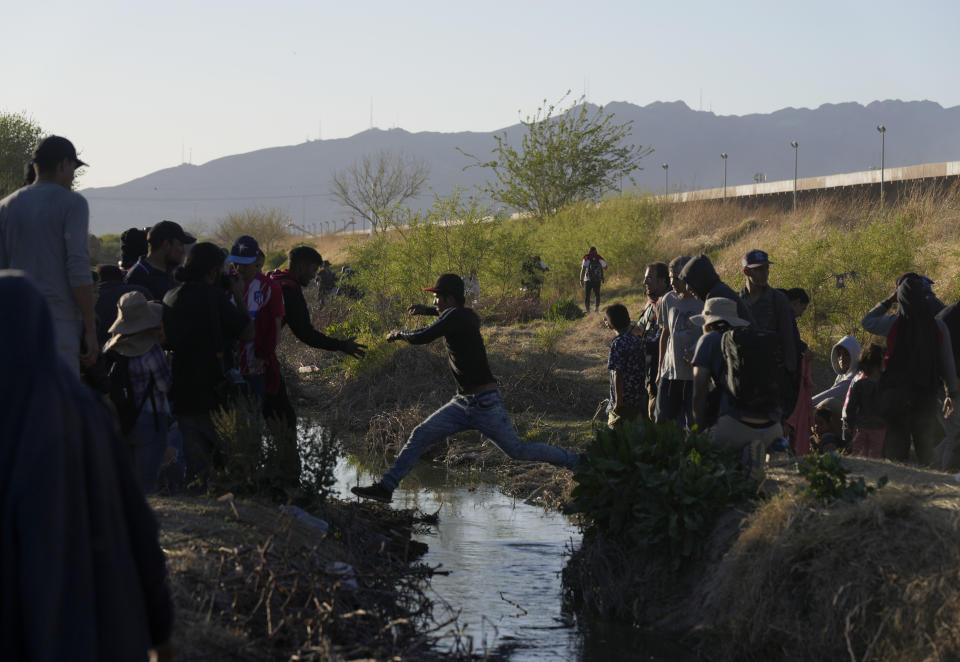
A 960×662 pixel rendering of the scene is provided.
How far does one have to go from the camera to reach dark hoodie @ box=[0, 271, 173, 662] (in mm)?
2371

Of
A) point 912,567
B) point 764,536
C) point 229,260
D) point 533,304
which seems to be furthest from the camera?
point 533,304

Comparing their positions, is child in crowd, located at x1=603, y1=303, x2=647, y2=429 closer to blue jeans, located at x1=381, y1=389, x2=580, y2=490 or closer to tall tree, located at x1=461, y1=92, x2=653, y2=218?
blue jeans, located at x1=381, y1=389, x2=580, y2=490

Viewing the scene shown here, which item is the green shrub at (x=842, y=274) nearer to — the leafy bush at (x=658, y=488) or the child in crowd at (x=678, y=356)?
the child in crowd at (x=678, y=356)

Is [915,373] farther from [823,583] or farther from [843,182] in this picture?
[843,182]

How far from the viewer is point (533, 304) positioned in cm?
2908

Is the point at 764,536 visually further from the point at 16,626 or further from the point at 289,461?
the point at 16,626

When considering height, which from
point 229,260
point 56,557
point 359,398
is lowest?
point 359,398

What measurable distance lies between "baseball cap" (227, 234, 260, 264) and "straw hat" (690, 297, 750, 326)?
3332 millimetres

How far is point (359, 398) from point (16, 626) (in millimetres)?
14932

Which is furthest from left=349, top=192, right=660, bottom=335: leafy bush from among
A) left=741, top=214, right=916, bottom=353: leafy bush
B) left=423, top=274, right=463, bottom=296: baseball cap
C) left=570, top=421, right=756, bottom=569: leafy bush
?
left=570, top=421, right=756, bottom=569: leafy bush

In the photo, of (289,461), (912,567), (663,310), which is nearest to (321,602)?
(289,461)

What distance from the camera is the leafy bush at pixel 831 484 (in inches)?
263

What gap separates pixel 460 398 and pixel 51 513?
6457mm

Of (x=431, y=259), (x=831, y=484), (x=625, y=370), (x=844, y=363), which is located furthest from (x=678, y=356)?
(x=431, y=259)
